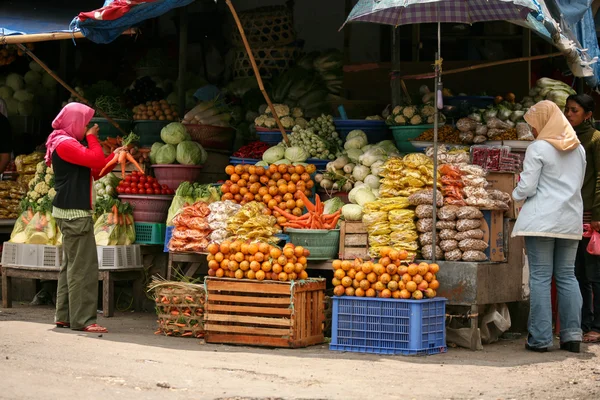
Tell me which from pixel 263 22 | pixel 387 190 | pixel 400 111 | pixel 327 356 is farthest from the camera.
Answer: pixel 263 22

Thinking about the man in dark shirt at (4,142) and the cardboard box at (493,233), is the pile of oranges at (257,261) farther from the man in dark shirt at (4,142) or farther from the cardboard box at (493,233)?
the man in dark shirt at (4,142)

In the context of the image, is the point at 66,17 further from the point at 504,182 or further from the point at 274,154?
the point at 504,182

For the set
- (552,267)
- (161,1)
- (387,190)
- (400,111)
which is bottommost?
(552,267)

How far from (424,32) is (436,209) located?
413 cm

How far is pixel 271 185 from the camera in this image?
9891 millimetres

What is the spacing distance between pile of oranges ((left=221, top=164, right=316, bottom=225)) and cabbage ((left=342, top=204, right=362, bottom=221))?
528mm

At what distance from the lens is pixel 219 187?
35.2ft

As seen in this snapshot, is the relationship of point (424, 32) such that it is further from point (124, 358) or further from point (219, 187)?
point (124, 358)

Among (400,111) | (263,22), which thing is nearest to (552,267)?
(400,111)

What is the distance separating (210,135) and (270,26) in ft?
5.26

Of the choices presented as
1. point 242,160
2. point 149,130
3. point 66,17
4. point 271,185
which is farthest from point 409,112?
point 66,17

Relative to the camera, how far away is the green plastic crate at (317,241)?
30.1 feet

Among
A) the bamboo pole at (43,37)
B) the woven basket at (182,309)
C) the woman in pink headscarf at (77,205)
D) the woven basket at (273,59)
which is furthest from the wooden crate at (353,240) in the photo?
the woven basket at (273,59)

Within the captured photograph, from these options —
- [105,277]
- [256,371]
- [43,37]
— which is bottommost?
[256,371]
